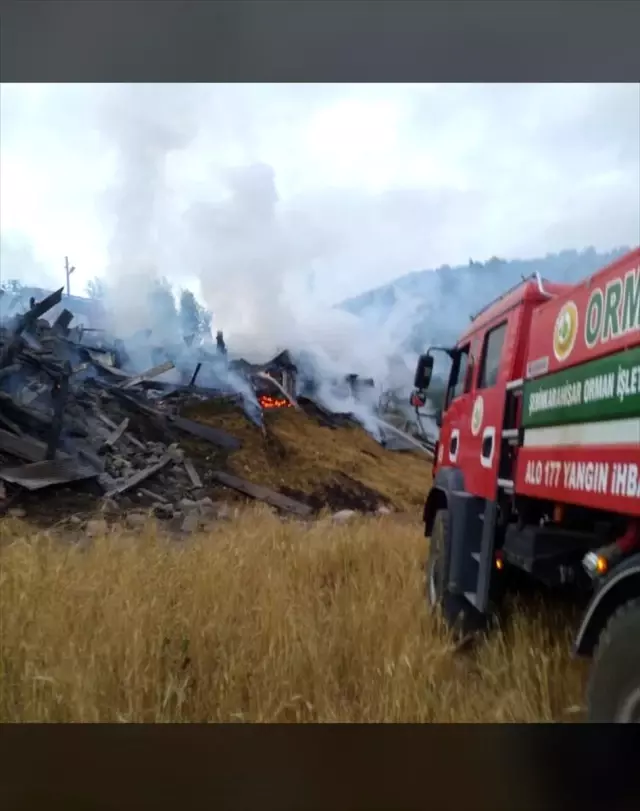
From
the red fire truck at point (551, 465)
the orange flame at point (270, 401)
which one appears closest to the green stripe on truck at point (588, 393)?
the red fire truck at point (551, 465)

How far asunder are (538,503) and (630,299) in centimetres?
55

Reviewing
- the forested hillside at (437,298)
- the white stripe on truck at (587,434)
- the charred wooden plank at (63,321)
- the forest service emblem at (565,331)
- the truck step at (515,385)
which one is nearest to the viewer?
the white stripe on truck at (587,434)

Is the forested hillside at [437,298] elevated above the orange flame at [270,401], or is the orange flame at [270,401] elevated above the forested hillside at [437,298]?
the forested hillside at [437,298]

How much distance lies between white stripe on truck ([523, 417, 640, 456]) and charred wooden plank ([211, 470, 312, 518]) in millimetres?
666

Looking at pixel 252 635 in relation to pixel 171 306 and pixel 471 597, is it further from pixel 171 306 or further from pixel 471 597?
pixel 171 306

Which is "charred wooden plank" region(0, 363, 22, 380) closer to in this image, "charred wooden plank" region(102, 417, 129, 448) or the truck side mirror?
"charred wooden plank" region(102, 417, 129, 448)

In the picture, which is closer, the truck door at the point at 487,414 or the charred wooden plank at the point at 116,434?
the truck door at the point at 487,414

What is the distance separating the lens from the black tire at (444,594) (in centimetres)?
197

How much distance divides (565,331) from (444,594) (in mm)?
776

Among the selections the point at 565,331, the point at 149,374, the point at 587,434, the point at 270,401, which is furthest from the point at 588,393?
the point at 149,374

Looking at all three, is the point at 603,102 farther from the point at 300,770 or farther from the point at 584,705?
the point at 300,770

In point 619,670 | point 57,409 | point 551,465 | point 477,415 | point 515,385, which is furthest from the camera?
point 57,409

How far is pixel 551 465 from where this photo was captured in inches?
67.4

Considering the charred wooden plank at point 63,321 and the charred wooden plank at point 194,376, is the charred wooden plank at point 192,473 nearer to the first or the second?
the charred wooden plank at point 194,376
